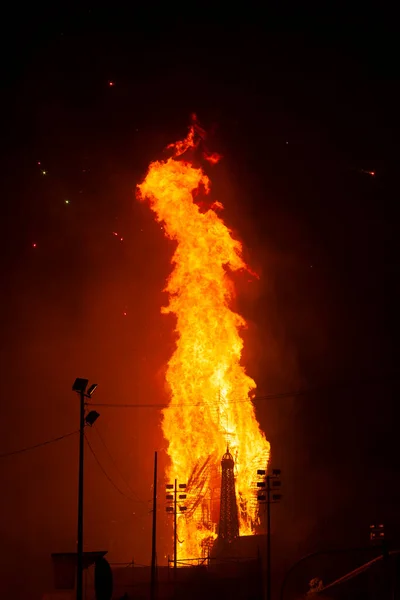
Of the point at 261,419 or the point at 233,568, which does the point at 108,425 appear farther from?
the point at 233,568

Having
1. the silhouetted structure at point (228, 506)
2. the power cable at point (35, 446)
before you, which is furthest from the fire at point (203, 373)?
the power cable at point (35, 446)

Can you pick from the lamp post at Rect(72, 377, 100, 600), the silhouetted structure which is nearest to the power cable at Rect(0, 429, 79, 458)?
the silhouetted structure

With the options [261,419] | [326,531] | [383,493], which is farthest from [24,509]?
[383,493]

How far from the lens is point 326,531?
64.1m

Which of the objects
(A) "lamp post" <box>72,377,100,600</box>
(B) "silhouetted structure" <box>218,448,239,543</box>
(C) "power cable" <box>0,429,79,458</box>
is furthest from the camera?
(C) "power cable" <box>0,429,79,458</box>

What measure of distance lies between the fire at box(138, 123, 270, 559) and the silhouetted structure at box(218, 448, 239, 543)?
1953mm

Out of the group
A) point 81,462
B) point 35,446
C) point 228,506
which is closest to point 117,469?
point 35,446

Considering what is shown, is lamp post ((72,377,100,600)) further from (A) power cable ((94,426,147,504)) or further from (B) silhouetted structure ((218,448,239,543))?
(A) power cable ((94,426,147,504))

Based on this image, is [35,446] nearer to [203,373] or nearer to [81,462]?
[203,373]

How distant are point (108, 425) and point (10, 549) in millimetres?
16646

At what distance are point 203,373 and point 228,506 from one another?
10872mm

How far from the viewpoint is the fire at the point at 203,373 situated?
64.0m

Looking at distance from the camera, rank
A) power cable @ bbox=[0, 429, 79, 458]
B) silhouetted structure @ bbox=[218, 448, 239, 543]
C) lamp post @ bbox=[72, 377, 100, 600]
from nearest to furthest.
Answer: lamp post @ bbox=[72, 377, 100, 600] → silhouetted structure @ bbox=[218, 448, 239, 543] → power cable @ bbox=[0, 429, 79, 458]

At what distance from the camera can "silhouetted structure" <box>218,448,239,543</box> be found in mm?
62469
